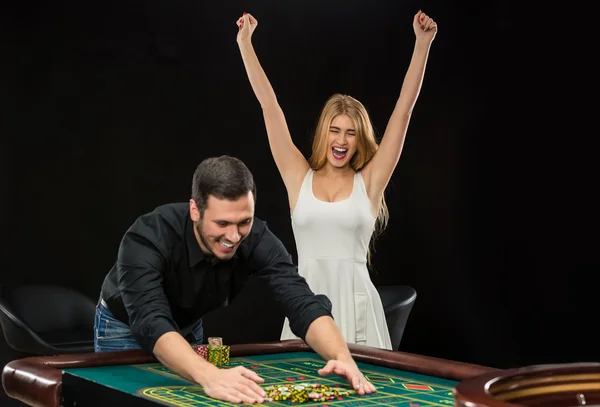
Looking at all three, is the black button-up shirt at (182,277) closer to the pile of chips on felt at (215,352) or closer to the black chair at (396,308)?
the pile of chips on felt at (215,352)

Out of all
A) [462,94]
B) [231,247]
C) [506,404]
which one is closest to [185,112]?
[462,94]

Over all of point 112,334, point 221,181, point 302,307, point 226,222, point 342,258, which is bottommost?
point 112,334

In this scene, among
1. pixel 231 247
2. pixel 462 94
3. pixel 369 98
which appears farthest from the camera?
pixel 369 98

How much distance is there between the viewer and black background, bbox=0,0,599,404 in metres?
5.39

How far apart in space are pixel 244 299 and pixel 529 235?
1.78 metres

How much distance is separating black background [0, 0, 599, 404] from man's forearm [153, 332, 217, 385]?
3.09 meters

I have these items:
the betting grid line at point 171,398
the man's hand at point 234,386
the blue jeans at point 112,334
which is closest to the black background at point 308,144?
the blue jeans at point 112,334

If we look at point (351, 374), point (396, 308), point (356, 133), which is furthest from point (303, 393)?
point (396, 308)

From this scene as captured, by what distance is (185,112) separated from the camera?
19.6ft

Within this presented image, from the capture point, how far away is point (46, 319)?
16.5 feet

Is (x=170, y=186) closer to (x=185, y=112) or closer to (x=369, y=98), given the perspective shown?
(x=185, y=112)

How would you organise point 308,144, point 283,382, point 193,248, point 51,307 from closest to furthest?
point 283,382, point 193,248, point 51,307, point 308,144

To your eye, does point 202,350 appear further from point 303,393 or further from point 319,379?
point 303,393

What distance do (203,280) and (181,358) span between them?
2.07 feet
